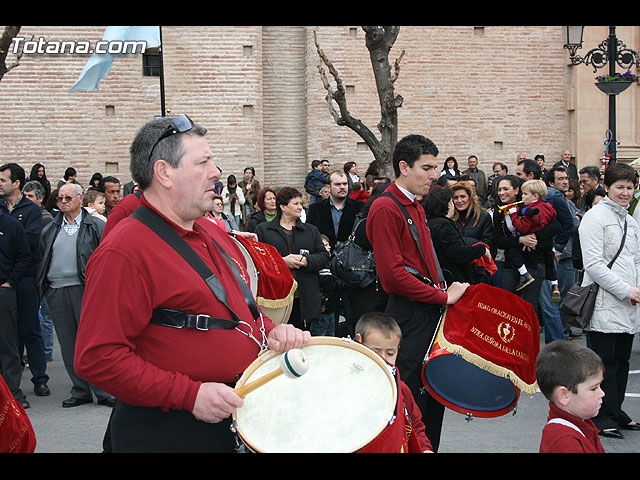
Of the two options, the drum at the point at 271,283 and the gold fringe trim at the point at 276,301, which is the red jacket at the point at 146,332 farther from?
the gold fringe trim at the point at 276,301

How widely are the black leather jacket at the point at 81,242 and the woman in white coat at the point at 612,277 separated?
463 cm

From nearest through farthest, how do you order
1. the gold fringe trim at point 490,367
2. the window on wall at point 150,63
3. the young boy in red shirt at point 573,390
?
1. the young boy in red shirt at point 573,390
2. the gold fringe trim at point 490,367
3. the window on wall at point 150,63

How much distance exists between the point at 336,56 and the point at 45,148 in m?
8.27

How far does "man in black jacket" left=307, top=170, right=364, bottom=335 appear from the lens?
9.61m

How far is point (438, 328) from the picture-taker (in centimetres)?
510

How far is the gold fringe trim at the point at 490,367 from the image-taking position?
4.77 m

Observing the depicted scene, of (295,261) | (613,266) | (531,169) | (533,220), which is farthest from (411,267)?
(531,169)

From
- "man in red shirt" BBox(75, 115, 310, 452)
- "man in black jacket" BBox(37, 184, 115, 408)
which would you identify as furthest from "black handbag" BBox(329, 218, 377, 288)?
"man in red shirt" BBox(75, 115, 310, 452)

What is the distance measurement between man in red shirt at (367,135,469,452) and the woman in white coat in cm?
176

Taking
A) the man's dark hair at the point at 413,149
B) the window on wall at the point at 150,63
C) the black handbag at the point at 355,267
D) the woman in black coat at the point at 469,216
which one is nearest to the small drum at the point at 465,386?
the man's dark hair at the point at 413,149

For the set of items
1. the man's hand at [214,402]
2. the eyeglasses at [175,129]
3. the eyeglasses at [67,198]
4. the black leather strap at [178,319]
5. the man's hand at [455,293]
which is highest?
the eyeglasses at [175,129]
